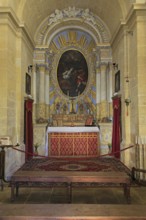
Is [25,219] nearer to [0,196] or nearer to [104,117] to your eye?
[0,196]

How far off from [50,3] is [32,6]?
137cm

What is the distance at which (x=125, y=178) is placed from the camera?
4.41m

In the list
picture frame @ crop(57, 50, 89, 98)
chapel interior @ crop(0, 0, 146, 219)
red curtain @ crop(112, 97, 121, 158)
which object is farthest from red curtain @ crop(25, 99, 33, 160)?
red curtain @ crop(112, 97, 121, 158)

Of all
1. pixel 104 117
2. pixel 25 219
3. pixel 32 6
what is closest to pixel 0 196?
pixel 25 219

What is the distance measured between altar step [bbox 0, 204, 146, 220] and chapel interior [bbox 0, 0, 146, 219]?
9.15 ft

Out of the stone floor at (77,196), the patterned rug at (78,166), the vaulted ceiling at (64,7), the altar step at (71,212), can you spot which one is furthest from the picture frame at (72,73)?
the altar step at (71,212)

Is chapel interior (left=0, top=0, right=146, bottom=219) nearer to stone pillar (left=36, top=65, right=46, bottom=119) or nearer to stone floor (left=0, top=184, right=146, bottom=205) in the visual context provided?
stone pillar (left=36, top=65, right=46, bottom=119)

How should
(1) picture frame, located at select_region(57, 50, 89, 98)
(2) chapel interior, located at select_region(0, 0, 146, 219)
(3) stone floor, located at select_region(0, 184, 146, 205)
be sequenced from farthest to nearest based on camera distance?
(1) picture frame, located at select_region(57, 50, 89, 98) → (2) chapel interior, located at select_region(0, 0, 146, 219) → (3) stone floor, located at select_region(0, 184, 146, 205)

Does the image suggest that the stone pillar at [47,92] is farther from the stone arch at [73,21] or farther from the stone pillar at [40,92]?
the stone arch at [73,21]

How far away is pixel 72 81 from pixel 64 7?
363 centimetres

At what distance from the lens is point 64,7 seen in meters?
10.4

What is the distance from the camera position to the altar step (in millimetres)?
2355

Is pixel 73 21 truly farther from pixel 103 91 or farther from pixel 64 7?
pixel 103 91

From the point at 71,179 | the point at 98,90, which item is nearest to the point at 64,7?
the point at 98,90
